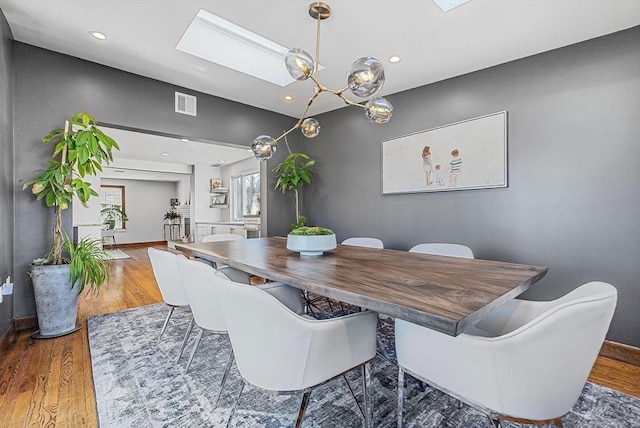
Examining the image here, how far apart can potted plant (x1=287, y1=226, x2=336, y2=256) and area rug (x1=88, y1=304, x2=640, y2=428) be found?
83 centimetres

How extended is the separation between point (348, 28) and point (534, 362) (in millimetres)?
2428

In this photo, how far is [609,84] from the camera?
229cm

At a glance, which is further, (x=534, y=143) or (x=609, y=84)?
(x=534, y=143)

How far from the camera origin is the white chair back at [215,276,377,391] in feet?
3.43

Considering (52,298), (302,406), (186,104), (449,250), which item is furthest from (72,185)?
(449,250)

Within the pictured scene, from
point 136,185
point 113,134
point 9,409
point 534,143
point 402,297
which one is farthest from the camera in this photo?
point 136,185

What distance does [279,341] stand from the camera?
3.47 ft

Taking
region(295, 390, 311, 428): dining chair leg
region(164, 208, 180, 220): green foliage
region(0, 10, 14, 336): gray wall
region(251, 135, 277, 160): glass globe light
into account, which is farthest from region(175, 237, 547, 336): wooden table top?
region(164, 208, 180, 220): green foliage

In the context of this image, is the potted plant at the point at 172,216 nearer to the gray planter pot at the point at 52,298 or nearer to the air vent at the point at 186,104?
the air vent at the point at 186,104

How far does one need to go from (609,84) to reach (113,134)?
249 inches

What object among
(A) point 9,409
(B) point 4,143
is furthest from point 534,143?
(B) point 4,143

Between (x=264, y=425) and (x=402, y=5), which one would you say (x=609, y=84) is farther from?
(x=264, y=425)

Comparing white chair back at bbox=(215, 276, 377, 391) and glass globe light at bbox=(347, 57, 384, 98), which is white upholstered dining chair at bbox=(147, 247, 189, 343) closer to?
white chair back at bbox=(215, 276, 377, 391)

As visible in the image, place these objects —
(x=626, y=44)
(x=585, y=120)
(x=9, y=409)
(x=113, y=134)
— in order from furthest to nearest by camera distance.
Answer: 1. (x=113, y=134)
2. (x=585, y=120)
3. (x=626, y=44)
4. (x=9, y=409)
